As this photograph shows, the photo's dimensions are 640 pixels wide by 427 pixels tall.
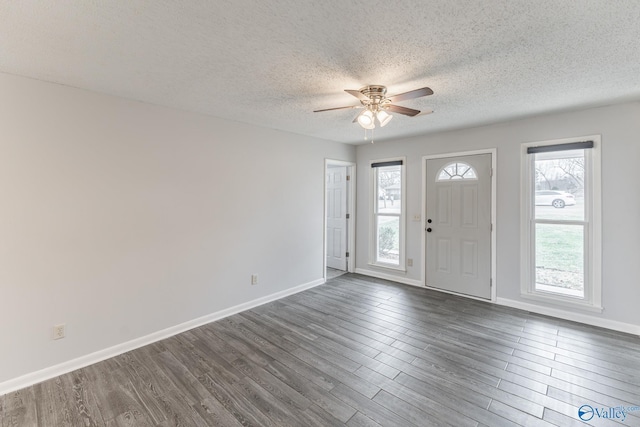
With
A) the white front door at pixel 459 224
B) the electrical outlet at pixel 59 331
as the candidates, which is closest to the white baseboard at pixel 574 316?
the white front door at pixel 459 224

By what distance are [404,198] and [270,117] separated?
2559mm

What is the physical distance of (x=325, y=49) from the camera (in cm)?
194

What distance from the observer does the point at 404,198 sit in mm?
4844

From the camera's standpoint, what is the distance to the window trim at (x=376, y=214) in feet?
15.9

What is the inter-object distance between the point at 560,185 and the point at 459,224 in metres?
1.25

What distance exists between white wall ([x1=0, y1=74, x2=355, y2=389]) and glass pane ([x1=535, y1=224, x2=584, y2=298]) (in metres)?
3.43

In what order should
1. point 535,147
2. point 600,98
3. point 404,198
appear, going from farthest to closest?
point 404,198 < point 535,147 < point 600,98

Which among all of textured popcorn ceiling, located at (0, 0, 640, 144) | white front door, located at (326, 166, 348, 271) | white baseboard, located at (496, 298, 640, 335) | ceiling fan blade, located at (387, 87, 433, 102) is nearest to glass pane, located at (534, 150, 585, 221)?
textured popcorn ceiling, located at (0, 0, 640, 144)

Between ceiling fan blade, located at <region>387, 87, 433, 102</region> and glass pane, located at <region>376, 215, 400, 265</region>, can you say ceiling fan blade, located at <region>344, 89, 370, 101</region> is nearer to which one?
ceiling fan blade, located at <region>387, 87, 433, 102</region>

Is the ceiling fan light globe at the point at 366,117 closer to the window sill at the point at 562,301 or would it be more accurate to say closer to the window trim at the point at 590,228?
the window trim at the point at 590,228

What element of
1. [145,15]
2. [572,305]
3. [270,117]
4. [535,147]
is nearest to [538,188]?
[535,147]

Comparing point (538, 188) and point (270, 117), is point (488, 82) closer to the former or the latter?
point (538, 188)

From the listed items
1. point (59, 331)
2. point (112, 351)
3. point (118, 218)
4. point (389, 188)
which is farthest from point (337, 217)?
point (59, 331)

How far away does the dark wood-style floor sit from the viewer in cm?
196
